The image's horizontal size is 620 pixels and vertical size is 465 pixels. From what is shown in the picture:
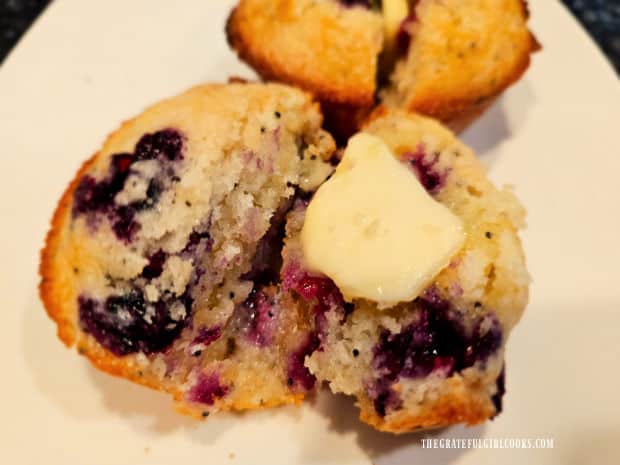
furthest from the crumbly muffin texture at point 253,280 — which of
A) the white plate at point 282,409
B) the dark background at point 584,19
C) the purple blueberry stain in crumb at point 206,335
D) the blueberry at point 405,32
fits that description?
the dark background at point 584,19

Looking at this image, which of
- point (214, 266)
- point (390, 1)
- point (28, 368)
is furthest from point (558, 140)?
point (28, 368)

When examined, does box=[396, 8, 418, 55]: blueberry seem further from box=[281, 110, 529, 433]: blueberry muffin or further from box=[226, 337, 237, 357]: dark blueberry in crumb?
box=[226, 337, 237, 357]: dark blueberry in crumb

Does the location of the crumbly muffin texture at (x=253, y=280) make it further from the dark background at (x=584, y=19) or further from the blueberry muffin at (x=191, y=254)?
the dark background at (x=584, y=19)

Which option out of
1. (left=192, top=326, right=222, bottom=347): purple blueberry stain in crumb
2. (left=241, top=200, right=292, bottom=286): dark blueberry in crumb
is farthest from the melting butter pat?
(left=192, top=326, right=222, bottom=347): purple blueberry stain in crumb

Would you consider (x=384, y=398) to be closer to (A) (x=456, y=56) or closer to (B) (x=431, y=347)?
(B) (x=431, y=347)

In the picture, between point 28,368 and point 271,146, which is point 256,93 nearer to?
point 271,146

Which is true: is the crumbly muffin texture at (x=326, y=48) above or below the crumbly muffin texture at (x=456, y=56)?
above
